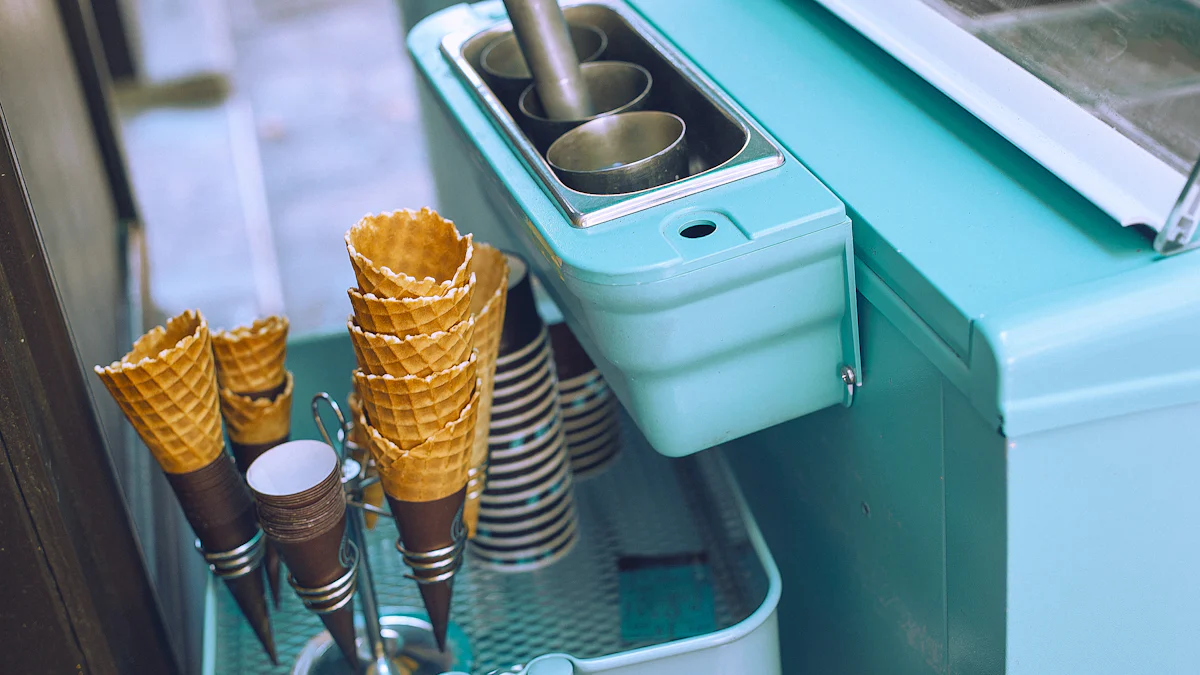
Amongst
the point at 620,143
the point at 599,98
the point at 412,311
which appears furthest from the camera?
the point at 599,98

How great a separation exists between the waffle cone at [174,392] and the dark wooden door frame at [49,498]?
0.21 feet

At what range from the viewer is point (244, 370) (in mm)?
1049

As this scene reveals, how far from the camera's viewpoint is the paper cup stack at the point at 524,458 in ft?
3.78

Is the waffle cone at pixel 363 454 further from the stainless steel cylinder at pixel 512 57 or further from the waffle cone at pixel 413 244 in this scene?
the stainless steel cylinder at pixel 512 57

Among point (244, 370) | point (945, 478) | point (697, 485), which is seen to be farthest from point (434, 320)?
point (697, 485)

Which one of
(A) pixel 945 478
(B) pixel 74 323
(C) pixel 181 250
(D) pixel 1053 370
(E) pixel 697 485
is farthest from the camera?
(C) pixel 181 250

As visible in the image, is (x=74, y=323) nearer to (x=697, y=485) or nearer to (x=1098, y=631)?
(x=697, y=485)

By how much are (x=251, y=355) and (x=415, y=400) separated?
0.24 m

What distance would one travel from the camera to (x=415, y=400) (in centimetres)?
89

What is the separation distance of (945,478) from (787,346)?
0.16 m

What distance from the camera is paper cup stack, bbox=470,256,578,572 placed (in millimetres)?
1151

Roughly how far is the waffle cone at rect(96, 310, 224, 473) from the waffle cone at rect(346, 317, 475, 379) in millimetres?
150

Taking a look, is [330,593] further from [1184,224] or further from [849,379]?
[1184,224]

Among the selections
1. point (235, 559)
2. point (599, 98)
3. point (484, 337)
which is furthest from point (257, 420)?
point (599, 98)
